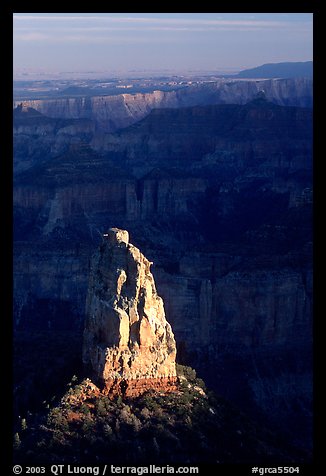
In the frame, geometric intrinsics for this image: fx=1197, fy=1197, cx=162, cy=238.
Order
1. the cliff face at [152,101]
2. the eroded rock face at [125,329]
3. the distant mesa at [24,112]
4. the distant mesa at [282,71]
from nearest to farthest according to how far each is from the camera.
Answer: the eroded rock face at [125,329] → the distant mesa at [24,112] → the cliff face at [152,101] → the distant mesa at [282,71]

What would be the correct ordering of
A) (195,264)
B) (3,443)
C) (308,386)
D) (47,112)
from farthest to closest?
(47,112), (195,264), (308,386), (3,443)

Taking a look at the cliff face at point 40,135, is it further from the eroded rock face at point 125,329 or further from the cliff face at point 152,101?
the eroded rock face at point 125,329

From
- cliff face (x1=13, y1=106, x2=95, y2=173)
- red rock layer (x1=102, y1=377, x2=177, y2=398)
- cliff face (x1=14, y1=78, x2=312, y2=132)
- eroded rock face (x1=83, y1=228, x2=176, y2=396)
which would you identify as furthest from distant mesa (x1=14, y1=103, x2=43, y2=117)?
red rock layer (x1=102, y1=377, x2=177, y2=398)

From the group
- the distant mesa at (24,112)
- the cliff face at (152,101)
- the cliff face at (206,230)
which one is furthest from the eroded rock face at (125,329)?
the cliff face at (152,101)

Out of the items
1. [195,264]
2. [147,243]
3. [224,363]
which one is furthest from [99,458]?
[147,243]

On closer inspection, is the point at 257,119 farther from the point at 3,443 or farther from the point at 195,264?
the point at 3,443

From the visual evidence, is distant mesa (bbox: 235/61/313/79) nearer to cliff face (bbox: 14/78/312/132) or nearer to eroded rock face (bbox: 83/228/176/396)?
cliff face (bbox: 14/78/312/132)
